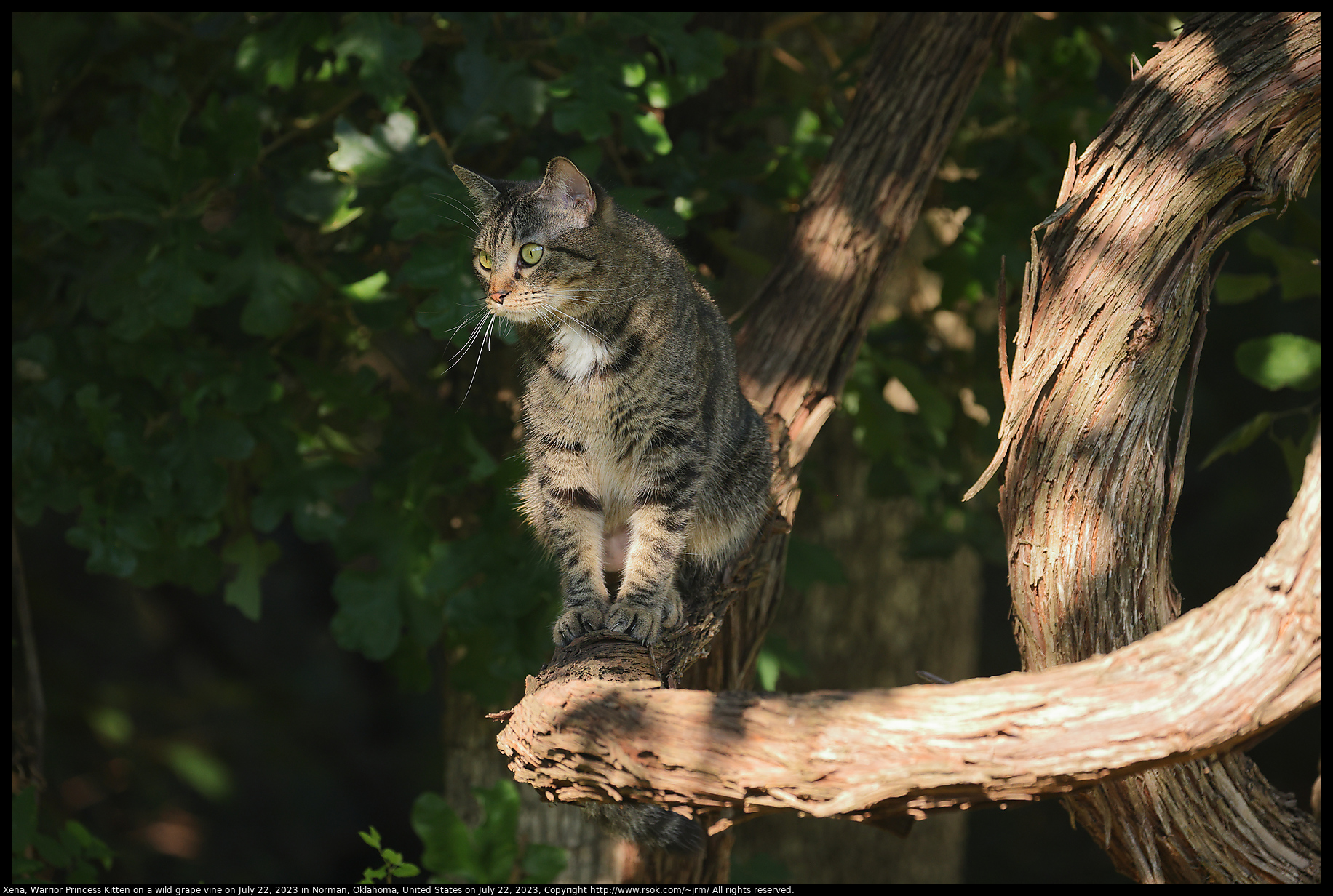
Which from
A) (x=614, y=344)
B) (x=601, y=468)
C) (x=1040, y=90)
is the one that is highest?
(x=1040, y=90)

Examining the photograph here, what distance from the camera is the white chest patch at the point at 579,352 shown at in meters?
2.77

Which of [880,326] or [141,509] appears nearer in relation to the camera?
[141,509]

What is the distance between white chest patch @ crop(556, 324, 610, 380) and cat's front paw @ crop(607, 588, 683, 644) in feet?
2.15

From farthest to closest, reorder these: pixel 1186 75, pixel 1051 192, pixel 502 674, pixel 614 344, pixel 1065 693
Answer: pixel 1051 192 → pixel 502 674 → pixel 614 344 → pixel 1186 75 → pixel 1065 693

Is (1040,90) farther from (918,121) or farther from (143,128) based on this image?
(143,128)

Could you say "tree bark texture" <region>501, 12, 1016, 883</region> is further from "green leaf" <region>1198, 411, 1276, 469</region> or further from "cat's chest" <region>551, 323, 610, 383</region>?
"green leaf" <region>1198, 411, 1276, 469</region>

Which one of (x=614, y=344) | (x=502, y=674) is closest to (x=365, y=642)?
(x=502, y=674)

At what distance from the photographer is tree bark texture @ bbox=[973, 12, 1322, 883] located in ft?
7.18

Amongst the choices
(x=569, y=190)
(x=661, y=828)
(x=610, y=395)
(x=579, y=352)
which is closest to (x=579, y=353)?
(x=579, y=352)

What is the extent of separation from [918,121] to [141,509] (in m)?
2.69

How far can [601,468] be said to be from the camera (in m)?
2.88

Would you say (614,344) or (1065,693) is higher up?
(614,344)

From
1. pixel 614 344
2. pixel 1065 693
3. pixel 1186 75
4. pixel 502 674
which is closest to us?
pixel 1065 693

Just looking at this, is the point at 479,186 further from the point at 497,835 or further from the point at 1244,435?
the point at 1244,435
